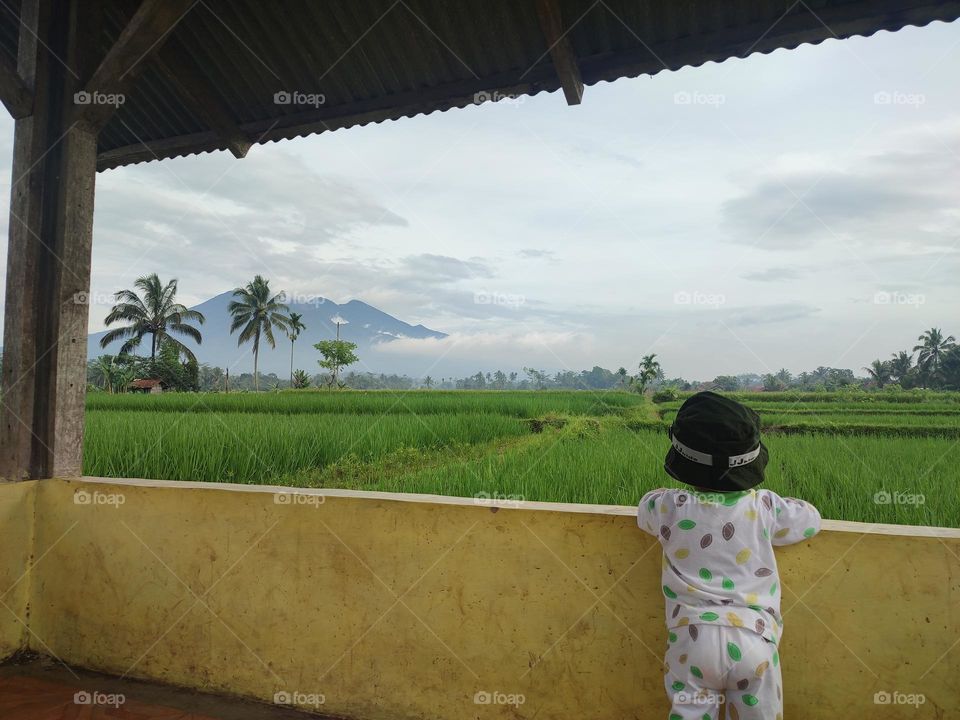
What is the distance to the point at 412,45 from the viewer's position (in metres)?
2.67

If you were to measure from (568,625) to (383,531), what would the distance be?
67 centimetres

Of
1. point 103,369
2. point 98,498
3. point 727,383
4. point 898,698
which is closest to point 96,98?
point 98,498

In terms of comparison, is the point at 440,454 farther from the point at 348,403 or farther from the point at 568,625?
the point at 568,625

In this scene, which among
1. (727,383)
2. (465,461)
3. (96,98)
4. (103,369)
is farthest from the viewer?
(103,369)

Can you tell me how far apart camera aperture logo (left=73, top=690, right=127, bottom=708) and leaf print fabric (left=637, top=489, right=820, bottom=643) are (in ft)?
6.45

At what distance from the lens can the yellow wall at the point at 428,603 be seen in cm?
159

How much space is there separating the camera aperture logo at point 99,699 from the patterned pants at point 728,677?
1.94 meters

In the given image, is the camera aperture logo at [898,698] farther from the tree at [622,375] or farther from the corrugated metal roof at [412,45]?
the tree at [622,375]

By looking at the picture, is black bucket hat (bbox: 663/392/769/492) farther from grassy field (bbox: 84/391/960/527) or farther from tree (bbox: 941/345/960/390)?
tree (bbox: 941/345/960/390)

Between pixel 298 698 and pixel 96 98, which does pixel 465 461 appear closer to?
pixel 298 698

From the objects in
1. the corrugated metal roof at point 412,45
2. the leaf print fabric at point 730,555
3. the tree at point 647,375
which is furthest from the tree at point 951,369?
the leaf print fabric at point 730,555

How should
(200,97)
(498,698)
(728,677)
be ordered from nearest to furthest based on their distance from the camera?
(728,677)
(498,698)
(200,97)

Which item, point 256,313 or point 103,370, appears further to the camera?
point 256,313

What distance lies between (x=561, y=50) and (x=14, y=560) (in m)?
3.04
